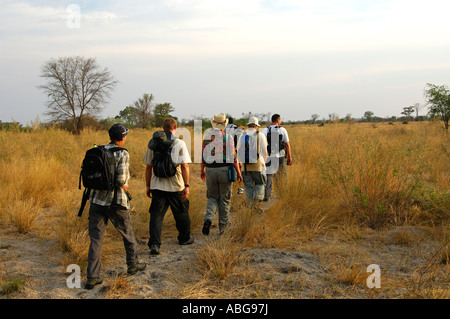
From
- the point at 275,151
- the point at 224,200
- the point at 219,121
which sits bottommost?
the point at 224,200

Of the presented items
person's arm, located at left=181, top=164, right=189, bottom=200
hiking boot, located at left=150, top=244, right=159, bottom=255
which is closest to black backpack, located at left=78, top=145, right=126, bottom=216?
person's arm, located at left=181, top=164, right=189, bottom=200

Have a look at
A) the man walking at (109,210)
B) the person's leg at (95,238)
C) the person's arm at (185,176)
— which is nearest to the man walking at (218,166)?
the person's arm at (185,176)

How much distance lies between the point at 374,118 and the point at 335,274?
71430mm

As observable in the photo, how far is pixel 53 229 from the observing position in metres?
5.51

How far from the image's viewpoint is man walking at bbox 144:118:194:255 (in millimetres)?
4836

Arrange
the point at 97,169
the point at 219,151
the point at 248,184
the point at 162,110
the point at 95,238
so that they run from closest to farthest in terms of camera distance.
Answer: the point at 97,169 → the point at 95,238 → the point at 219,151 → the point at 248,184 → the point at 162,110

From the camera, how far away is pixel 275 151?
809cm

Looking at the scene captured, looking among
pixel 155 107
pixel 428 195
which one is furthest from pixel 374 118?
pixel 428 195

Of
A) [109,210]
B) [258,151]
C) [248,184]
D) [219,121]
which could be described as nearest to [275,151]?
[258,151]

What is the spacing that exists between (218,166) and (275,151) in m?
2.86

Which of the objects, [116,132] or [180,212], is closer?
[116,132]

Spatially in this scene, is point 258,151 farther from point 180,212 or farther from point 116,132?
point 116,132

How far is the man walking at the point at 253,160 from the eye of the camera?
275 inches

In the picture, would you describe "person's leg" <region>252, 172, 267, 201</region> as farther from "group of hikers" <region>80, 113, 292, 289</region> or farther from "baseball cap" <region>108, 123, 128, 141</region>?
"baseball cap" <region>108, 123, 128, 141</region>
